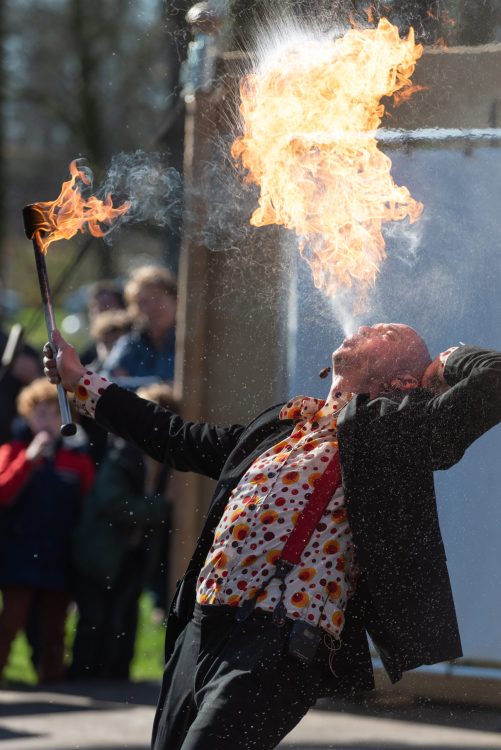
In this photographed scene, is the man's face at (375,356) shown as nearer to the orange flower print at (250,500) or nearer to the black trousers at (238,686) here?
the orange flower print at (250,500)

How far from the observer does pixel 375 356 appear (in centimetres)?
308


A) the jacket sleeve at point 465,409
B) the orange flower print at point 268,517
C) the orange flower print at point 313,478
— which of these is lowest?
the orange flower print at point 268,517

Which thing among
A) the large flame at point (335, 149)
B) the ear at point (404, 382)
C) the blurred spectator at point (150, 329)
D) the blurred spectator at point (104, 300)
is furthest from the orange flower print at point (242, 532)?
the blurred spectator at point (104, 300)

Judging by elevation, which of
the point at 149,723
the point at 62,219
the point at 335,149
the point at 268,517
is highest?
the point at 335,149

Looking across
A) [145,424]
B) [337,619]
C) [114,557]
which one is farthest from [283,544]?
[114,557]

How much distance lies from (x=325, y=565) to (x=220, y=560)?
0.24m

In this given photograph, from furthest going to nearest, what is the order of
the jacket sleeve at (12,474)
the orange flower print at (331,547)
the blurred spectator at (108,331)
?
the blurred spectator at (108,331) < the jacket sleeve at (12,474) < the orange flower print at (331,547)

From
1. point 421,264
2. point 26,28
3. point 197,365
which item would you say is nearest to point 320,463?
point 421,264

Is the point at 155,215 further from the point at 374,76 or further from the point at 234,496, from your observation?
the point at 234,496

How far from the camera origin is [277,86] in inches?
146

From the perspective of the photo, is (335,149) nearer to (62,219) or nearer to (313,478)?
(62,219)

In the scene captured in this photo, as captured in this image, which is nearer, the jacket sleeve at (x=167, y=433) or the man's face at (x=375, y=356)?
the man's face at (x=375, y=356)

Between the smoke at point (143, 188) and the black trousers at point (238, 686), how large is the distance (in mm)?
1602

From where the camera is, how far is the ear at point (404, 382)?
3070 mm
